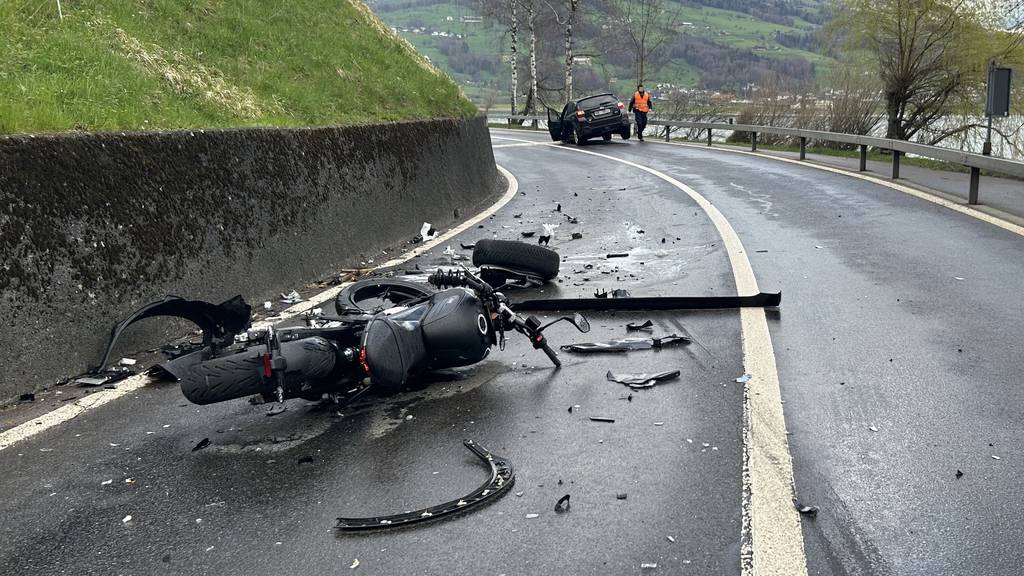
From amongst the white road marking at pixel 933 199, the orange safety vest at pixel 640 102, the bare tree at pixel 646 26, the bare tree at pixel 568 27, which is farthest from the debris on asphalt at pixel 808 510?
the bare tree at pixel 568 27

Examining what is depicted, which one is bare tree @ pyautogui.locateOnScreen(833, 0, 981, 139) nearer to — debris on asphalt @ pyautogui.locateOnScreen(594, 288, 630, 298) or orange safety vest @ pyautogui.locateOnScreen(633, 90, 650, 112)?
orange safety vest @ pyautogui.locateOnScreen(633, 90, 650, 112)

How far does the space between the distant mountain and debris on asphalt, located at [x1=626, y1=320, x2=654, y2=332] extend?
29791mm

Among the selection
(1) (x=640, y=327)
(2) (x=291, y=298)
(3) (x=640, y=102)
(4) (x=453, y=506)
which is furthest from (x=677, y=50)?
(4) (x=453, y=506)

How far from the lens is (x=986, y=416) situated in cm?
486

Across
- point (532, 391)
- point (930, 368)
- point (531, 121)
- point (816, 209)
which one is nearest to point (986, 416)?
point (930, 368)

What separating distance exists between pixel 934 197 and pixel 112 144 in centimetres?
1240

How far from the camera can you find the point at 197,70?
38.0 ft

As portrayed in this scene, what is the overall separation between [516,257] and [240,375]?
13.6ft

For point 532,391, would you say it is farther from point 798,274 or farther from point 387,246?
point 387,246

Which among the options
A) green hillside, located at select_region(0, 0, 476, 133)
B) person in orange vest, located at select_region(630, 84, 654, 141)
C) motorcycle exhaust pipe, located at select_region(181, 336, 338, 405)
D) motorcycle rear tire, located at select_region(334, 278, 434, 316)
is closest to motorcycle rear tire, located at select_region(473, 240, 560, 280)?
motorcycle rear tire, located at select_region(334, 278, 434, 316)

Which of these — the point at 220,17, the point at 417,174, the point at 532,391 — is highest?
the point at 220,17

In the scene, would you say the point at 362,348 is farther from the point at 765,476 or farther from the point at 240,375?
the point at 765,476

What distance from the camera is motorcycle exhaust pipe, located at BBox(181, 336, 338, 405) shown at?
15.2 feet

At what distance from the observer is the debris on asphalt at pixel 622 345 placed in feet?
21.1
